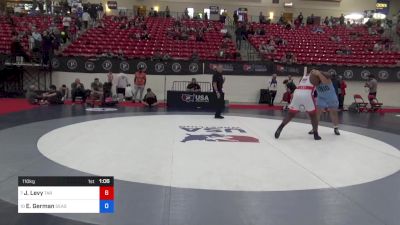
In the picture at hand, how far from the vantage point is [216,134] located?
8125mm

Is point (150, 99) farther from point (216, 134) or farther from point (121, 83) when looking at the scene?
point (216, 134)

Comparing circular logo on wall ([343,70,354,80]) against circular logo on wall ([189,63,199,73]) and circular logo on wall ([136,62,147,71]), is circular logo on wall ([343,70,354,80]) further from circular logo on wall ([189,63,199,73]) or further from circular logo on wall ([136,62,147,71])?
circular logo on wall ([136,62,147,71])

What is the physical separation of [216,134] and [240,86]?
1019 cm

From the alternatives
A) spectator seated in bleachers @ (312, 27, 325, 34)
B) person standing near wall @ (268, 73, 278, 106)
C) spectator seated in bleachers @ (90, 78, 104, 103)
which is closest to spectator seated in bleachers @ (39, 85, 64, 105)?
spectator seated in bleachers @ (90, 78, 104, 103)

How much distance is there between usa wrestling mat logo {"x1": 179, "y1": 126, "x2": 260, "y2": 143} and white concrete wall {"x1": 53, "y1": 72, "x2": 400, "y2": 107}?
868 centimetres

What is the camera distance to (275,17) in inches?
1305

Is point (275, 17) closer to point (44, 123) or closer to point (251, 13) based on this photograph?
point (251, 13)

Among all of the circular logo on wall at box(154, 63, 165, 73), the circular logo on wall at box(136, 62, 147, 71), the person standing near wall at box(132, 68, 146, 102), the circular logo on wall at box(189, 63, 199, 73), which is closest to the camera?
the person standing near wall at box(132, 68, 146, 102)

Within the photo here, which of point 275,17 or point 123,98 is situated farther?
point 275,17

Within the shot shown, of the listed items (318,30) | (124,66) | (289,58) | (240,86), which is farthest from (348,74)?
(124,66)

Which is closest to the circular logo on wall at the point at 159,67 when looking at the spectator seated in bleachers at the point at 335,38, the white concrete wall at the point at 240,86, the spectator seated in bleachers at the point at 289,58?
the white concrete wall at the point at 240,86

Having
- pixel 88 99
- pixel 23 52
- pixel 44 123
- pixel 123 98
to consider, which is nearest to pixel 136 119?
pixel 44 123

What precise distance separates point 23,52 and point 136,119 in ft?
29.2

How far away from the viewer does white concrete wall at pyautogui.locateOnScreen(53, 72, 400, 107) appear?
55.5 feet
